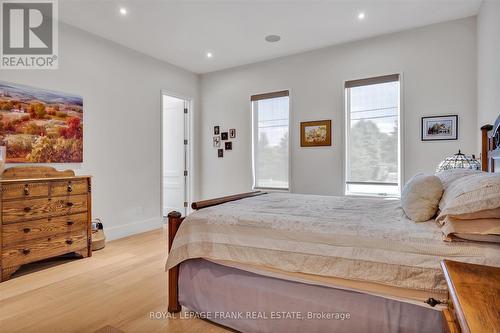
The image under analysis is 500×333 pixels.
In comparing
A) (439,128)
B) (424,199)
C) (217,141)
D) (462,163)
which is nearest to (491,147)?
(462,163)

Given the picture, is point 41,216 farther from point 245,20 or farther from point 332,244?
point 245,20

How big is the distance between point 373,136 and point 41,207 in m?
4.19

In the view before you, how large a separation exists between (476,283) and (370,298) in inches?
27.4

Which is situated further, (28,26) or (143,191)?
(143,191)

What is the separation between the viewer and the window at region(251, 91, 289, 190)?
473cm

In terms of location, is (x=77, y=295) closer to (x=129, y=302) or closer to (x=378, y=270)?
(x=129, y=302)

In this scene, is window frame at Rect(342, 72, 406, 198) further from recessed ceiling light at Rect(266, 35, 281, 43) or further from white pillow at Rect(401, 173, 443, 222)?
white pillow at Rect(401, 173, 443, 222)

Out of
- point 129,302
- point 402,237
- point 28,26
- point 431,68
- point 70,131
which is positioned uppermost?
point 28,26

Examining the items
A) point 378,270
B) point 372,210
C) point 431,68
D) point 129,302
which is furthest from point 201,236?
point 431,68

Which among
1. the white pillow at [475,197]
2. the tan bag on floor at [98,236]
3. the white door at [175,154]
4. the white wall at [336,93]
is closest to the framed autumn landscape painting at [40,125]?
the tan bag on floor at [98,236]

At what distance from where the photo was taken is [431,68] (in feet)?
11.9

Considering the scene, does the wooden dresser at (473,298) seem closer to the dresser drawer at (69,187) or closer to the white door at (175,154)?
the dresser drawer at (69,187)

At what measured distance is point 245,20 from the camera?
3.47 meters

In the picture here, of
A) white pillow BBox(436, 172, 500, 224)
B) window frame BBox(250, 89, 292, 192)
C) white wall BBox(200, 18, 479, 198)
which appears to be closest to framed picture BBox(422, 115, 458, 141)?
white wall BBox(200, 18, 479, 198)
